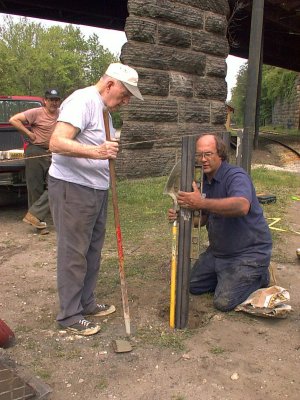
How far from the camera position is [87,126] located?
2865 mm

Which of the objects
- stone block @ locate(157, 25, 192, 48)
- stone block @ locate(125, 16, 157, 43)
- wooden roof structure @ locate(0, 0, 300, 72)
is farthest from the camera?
wooden roof structure @ locate(0, 0, 300, 72)

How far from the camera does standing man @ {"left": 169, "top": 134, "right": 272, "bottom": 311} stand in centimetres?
321

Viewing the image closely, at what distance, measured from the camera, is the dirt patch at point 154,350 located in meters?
2.50

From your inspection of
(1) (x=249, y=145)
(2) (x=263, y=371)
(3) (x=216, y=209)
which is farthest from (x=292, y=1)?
(2) (x=263, y=371)

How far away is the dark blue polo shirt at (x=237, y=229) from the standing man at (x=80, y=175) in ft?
2.82

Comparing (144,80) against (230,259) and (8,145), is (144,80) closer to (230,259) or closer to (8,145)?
(8,145)

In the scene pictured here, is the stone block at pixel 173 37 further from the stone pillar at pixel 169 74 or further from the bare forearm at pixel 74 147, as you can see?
the bare forearm at pixel 74 147

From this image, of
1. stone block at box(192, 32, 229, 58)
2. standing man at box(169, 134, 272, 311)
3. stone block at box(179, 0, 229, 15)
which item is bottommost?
standing man at box(169, 134, 272, 311)

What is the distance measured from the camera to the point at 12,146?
23.7 feet

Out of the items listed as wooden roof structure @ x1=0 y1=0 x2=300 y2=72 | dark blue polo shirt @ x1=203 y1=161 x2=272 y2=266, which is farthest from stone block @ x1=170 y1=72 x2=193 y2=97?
dark blue polo shirt @ x1=203 y1=161 x2=272 y2=266

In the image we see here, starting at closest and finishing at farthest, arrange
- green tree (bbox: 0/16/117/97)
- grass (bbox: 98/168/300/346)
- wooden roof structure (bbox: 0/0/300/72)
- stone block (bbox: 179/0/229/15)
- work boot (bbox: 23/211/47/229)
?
grass (bbox: 98/168/300/346), work boot (bbox: 23/211/47/229), stone block (bbox: 179/0/229/15), wooden roof structure (bbox: 0/0/300/72), green tree (bbox: 0/16/117/97)

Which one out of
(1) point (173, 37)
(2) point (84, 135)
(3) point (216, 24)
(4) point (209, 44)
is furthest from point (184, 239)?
(3) point (216, 24)

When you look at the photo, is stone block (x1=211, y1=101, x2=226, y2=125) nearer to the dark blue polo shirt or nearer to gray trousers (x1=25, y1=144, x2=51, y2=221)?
gray trousers (x1=25, y1=144, x2=51, y2=221)

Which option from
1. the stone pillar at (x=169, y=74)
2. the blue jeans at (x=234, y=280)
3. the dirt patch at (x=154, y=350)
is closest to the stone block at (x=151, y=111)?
the stone pillar at (x=169, y=74)
